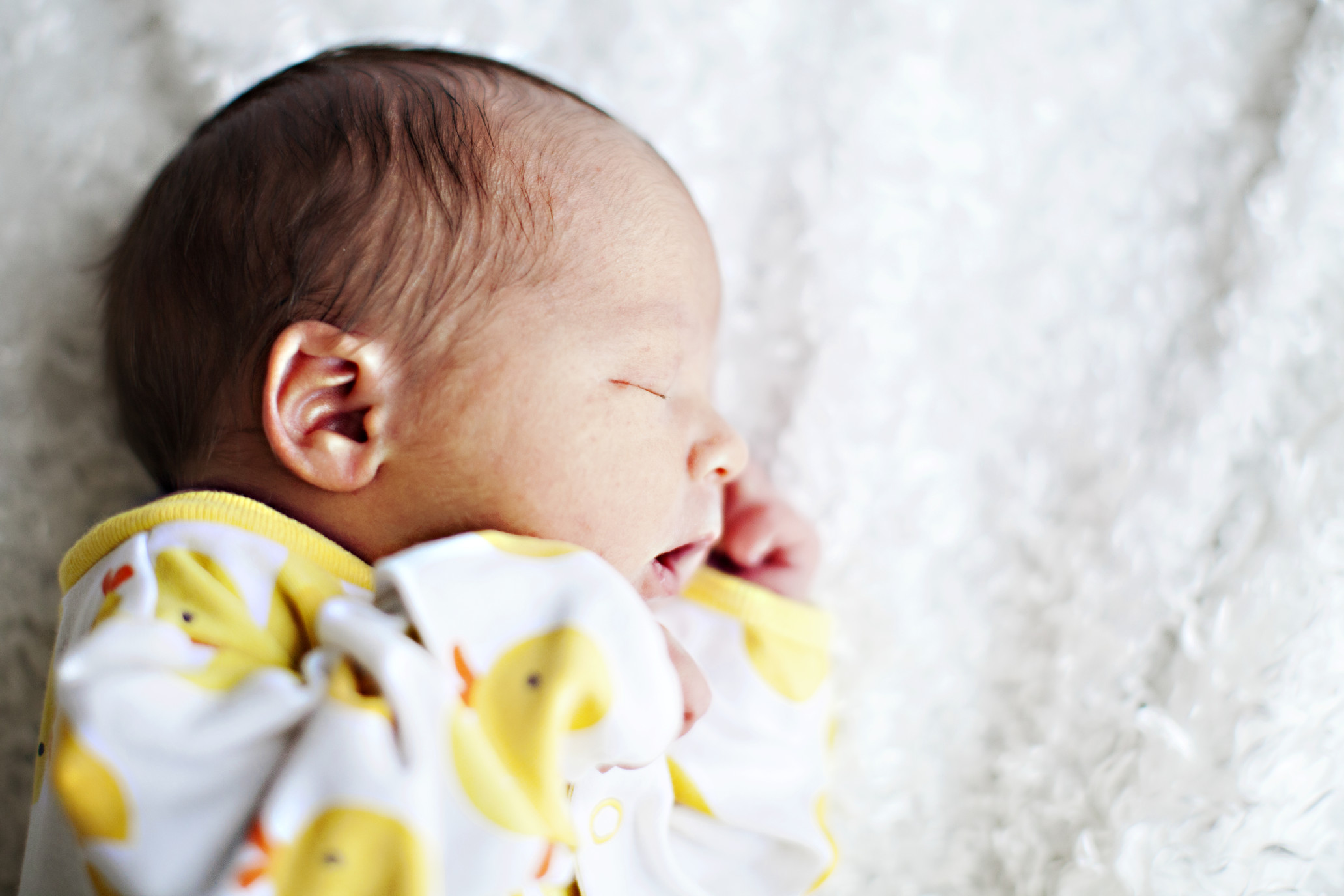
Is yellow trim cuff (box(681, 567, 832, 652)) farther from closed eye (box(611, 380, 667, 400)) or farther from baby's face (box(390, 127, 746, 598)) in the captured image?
closed eye (box(611, 380, 667, 400))

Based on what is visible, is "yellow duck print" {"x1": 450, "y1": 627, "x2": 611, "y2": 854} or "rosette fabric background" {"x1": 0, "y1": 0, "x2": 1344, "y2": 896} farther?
"rosette fabric background" {"x1": 0, "y1": 0, "x2": 1344, "y2": 896}

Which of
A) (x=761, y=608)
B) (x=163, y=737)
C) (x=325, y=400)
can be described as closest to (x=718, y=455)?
(x=761, y=608)

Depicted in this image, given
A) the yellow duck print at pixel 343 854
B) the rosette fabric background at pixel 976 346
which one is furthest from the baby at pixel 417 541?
the rosette fabric background at pixel 976 346

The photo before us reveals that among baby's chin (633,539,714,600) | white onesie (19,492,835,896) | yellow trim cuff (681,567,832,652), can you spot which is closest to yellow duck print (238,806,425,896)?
white onesie (19,492,835,896)

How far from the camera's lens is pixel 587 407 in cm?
→ 81

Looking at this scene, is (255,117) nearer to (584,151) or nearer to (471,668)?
(584,151)

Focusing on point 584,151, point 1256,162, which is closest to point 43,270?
point 584,151

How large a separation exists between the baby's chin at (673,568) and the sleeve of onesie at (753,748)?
0.09 meters

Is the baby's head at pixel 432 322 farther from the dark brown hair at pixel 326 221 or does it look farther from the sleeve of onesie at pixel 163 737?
the sleeve of onesie at pixel 163 737

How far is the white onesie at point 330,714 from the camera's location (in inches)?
25.9

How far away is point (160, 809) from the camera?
0.67m

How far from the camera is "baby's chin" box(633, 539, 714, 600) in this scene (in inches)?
36.1

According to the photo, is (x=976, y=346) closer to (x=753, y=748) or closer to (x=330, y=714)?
(x=753, y=748)

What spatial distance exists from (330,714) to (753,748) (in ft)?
1.46
